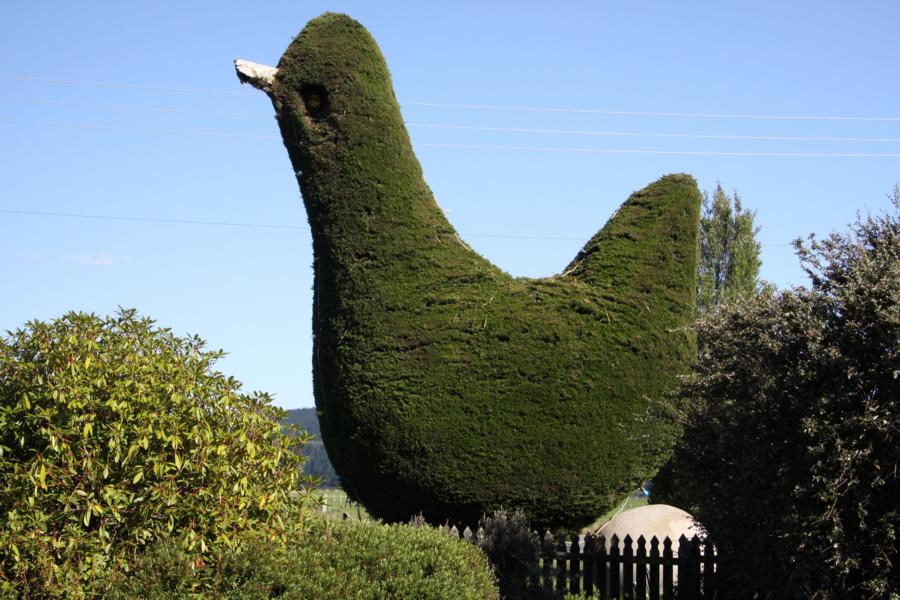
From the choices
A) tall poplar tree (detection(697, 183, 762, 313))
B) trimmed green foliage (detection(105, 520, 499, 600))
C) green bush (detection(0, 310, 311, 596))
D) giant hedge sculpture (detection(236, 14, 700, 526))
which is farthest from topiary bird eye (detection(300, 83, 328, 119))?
tall poplar tree (detection(697, 183, 762, 313))

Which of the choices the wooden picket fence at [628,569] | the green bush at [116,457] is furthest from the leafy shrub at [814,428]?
the green bush at [116,457]

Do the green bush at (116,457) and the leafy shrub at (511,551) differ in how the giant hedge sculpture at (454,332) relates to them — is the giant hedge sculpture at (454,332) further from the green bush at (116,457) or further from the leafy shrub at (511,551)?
the green bush at (116,457)

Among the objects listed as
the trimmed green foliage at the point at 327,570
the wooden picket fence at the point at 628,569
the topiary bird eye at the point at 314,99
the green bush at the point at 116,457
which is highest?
the topiary bird eye at the point at 314,99

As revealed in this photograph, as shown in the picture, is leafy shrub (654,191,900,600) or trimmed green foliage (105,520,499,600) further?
leafy shrub (654,191,900,600)

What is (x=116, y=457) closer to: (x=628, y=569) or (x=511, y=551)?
(x=511, y=551)

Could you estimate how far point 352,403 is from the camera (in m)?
10.5

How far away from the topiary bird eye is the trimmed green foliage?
5726 millimetres

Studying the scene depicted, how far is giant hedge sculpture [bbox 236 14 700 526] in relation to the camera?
10.3 m

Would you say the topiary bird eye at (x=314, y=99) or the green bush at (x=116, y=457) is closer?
the green bush at (x=116, y=457)

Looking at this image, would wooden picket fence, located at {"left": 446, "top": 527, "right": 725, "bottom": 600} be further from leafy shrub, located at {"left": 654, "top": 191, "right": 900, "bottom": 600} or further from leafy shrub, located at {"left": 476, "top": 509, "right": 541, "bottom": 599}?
leafy shrub, located at {"left": 654, "top": 191, "right": 900, "bottom": 600}

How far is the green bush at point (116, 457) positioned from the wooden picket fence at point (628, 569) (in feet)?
12.9

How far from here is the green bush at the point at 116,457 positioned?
6438 mm

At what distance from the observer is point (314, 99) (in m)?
11.5

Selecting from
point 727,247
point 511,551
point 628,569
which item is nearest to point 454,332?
point 511,551
